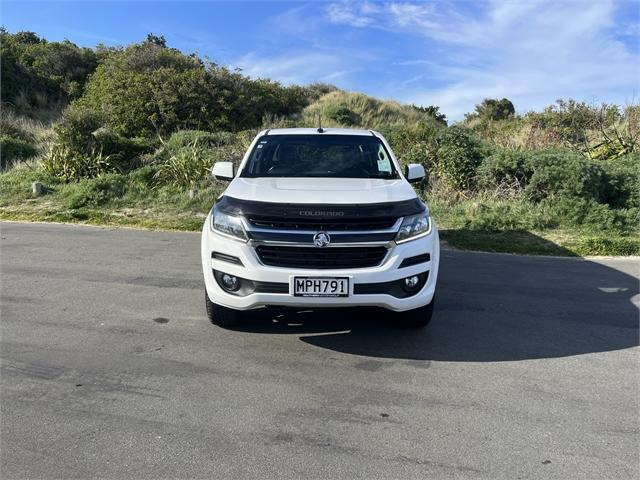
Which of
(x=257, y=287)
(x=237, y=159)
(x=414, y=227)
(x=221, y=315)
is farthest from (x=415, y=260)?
(x=237, y=159)

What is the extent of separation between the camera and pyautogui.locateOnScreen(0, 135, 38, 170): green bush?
1534 centimetres

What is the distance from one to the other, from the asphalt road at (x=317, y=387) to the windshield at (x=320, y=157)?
4.60 ft

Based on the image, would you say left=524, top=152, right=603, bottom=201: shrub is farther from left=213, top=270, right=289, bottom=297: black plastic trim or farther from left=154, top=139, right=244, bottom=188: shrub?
left=213, top=270, right=289, bottom=297: black plastic trim

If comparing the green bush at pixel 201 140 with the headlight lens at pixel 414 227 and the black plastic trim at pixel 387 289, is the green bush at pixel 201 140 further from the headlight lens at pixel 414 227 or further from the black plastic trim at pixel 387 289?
the black plastic trim at pixel 387 289

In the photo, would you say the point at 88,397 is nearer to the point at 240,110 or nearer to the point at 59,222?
the point at 59,222

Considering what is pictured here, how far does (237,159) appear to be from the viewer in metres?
12.9

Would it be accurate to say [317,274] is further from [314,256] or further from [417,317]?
[417,317]

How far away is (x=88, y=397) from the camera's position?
3.48 metres

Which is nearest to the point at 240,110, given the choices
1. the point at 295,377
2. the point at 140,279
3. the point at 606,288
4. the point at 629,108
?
the point at 629,108

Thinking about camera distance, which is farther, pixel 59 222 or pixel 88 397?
pixel 59 222

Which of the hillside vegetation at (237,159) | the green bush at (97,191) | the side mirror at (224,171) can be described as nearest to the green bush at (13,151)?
the hillside vegetation at (237,159)

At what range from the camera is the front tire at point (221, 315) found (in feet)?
15.0

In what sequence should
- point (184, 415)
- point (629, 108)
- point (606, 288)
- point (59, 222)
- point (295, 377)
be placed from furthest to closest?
point (629, 108), point (59, 222), point (606, 288), point (295, 377), point (184, 415)

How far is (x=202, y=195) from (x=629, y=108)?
12071mm
